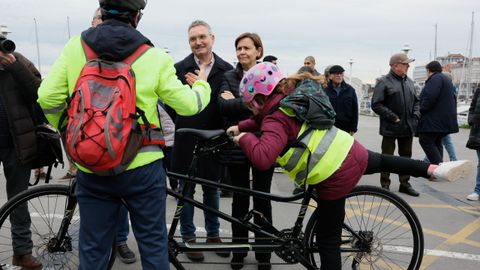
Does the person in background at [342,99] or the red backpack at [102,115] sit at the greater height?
the red backpack at [102,115]

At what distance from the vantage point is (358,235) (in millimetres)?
2982

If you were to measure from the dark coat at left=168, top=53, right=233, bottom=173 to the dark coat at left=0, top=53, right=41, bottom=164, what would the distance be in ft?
3.77

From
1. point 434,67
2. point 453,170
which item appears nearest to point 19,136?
point 453,170

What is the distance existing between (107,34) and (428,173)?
215cm

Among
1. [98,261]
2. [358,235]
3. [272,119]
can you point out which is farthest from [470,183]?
[98,261]

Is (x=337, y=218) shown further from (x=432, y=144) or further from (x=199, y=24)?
(x=432, y=144)

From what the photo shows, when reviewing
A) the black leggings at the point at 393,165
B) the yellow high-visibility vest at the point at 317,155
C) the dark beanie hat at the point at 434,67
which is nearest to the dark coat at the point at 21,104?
the yellow high-visibility vest at the point at 317,155

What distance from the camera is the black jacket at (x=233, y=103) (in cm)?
322

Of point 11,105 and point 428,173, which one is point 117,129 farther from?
point 428,173

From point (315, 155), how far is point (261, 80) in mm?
582

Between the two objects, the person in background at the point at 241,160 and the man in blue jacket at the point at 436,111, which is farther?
the man in blue jacket at the point at 436,111

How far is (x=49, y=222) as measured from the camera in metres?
3.20

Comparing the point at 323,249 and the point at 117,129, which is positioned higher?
the point at 117,129

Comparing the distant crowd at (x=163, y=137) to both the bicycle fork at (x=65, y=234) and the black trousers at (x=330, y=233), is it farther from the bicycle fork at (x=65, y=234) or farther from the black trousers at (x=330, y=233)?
the bicycle fork at (x=65, y=234)
